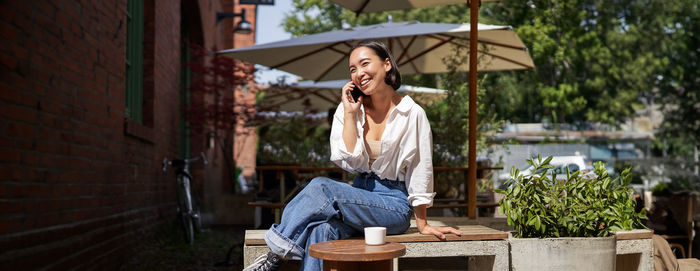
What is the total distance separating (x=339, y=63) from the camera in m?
8.28

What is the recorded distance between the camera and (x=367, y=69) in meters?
3.29

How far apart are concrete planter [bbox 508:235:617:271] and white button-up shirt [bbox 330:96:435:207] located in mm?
566

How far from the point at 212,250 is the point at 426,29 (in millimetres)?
3610

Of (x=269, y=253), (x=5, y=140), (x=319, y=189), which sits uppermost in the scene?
(x=5, y=140)

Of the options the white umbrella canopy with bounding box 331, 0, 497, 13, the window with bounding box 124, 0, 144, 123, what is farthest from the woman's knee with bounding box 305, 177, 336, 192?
the window with bounding box 124, 0, 144, 123

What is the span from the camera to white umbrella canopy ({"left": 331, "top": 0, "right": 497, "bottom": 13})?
19.0ft

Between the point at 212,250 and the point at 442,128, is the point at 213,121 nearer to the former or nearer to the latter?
the point at 212,250

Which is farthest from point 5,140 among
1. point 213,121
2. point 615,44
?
point 615,44

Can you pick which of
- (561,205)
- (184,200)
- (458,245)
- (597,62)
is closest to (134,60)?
(184,200)

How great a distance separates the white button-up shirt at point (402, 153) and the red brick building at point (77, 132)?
1879mm

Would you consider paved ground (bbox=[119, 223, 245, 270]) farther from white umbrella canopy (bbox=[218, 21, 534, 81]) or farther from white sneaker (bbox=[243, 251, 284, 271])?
white sneaker (bbox=[243, 251, 284, 271])

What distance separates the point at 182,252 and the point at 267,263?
16.3 ft

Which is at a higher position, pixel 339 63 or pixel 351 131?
pixel 339 63

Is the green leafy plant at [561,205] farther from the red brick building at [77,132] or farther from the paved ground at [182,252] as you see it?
the paved ground at [182,252]
